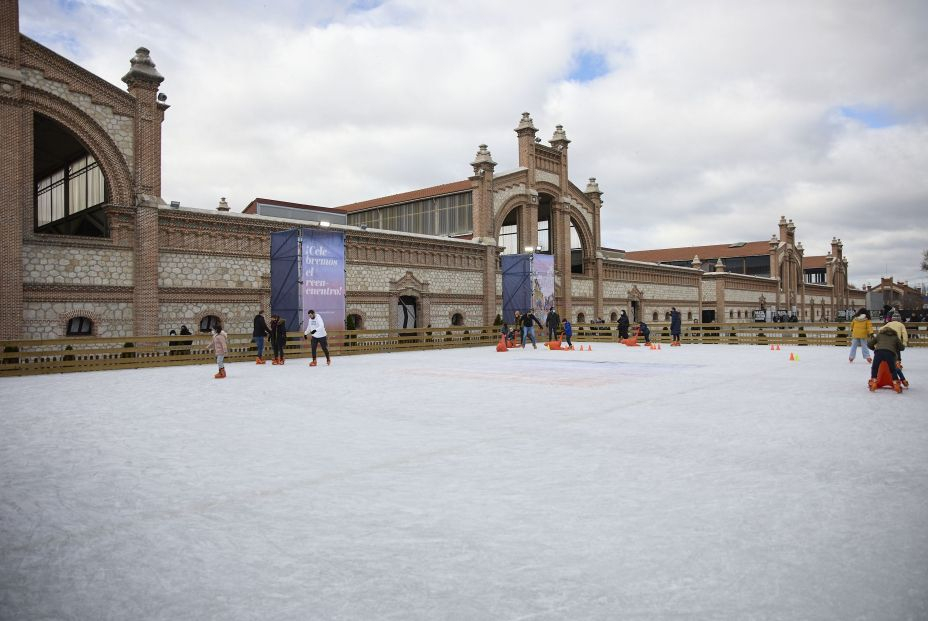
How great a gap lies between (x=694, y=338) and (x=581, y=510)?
31198mm

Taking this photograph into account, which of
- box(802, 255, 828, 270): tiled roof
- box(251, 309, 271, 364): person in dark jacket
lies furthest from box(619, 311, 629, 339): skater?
box(802, 255, 828, 270): tiled roof

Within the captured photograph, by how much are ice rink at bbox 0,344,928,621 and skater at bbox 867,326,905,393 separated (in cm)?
159

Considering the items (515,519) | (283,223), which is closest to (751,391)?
(515,519)

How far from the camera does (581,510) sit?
453cm

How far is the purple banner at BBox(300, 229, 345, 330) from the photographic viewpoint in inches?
877

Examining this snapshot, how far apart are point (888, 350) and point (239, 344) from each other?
61.9ft

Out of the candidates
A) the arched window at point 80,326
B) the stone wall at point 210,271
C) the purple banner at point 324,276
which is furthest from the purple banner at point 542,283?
the arched window at point 80,326

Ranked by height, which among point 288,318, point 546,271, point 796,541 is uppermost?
point 546,271

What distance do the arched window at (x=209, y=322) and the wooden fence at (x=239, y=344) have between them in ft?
3.39

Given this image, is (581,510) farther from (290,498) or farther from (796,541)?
(290,498)

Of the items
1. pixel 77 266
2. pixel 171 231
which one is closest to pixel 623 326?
pixel 171 231

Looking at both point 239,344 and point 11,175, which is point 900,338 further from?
point 11,175

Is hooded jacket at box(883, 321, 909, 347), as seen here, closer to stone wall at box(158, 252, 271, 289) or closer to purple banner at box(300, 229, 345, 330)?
purple banner at box(300, 229, 345, 330)

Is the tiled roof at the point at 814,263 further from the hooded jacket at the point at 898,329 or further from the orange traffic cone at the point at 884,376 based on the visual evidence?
the orange traffic cone at the point at 884,376
